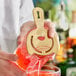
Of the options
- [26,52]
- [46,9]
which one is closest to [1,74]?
[26,52]

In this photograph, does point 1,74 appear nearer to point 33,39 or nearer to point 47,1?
point 33,39

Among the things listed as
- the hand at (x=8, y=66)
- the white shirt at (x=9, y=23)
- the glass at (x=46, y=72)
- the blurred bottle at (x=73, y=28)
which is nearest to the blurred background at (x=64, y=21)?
the blurred bottle at (x=73, y=28)

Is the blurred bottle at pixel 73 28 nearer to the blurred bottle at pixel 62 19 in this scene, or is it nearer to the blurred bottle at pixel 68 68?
the blurred bottle at pixel 62 19

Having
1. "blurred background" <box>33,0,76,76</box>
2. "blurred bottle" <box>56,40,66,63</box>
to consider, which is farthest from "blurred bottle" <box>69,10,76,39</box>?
"blurred bottle" <box>56,40,66,63</box>

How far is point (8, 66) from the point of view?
674 millimetres

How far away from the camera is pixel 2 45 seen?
104 centimetres

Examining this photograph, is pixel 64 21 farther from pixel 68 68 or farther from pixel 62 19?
pixel 68 68

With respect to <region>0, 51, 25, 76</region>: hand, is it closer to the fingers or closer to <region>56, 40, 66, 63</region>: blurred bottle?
the fingers

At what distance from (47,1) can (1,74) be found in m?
1.32

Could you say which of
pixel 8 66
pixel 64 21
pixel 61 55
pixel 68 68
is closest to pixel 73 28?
pixel 64 21

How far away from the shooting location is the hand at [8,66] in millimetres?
656

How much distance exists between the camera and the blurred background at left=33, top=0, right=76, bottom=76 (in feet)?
6.08

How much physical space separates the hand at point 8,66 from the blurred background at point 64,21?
42.0 inches

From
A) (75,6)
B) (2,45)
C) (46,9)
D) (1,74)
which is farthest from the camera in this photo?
(75,6)
